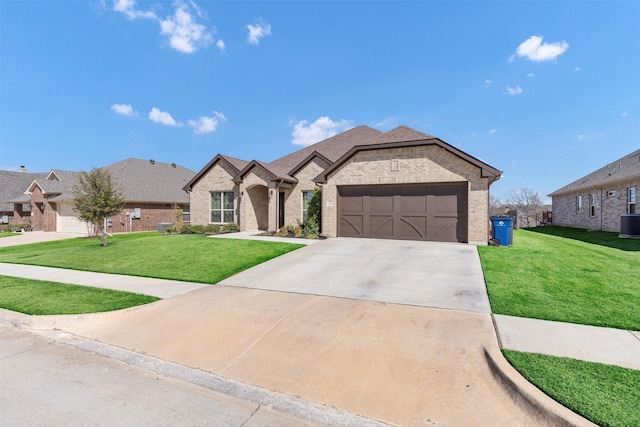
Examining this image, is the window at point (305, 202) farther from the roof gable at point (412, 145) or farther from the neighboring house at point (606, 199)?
the neighboring house at point (606, 199)

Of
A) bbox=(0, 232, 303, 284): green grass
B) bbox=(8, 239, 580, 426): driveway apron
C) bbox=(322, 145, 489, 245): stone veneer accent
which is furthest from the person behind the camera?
bbox=(322, 145, 489, 245): stone veneer accent

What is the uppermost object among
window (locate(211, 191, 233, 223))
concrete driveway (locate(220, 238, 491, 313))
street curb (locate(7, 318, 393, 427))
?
window (locate(211, 191, 233, 223))

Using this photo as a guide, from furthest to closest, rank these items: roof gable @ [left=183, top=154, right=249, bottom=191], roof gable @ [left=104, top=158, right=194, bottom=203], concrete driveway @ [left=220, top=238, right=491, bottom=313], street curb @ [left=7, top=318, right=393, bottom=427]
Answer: roof gable @ [left=104, top=158, right=194, bottom=203]
roof gable @ [left=183, top=154, right=249, bottom=191]
concrete driveway @ [left=220, top=238, right=491, bottom=313]
street curb @ [left=7, top=318, right=393, bottom=427]

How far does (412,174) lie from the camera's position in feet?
44.5

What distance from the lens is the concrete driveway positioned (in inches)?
259

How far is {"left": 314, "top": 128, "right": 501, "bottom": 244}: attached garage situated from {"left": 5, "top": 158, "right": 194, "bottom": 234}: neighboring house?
724 inches

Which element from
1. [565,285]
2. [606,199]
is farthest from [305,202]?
[606,199]

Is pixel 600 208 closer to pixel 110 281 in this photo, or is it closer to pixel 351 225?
pixel 351 225

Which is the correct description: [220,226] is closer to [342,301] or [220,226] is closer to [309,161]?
[309,161]

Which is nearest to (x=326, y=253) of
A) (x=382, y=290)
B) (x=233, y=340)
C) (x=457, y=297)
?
(x=382, y=290)

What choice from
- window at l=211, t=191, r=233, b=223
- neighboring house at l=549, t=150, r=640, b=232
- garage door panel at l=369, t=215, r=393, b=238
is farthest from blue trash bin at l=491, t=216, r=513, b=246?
window at l=211, t=191, r=233, b=223

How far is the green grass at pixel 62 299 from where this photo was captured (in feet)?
21.2

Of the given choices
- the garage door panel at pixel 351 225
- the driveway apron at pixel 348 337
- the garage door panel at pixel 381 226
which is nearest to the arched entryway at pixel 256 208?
the garage door panel at pixel 351 225

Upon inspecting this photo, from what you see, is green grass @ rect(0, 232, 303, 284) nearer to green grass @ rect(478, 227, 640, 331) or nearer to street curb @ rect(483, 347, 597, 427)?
street curb @ rect(483, 347, 597, 427)
